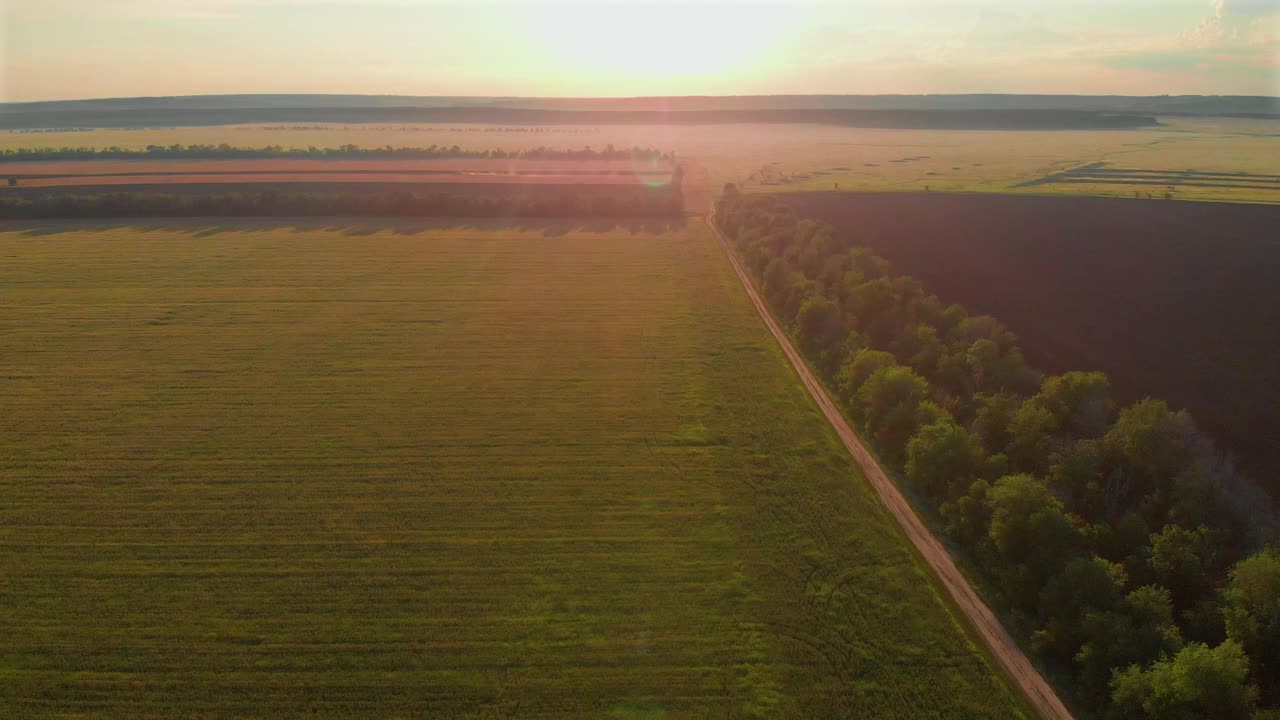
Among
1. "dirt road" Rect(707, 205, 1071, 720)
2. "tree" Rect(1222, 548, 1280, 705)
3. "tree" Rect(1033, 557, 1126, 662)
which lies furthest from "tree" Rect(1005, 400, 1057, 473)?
"tree" Rect(1222, 548, 1280, 705)

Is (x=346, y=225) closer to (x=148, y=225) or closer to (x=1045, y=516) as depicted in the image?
(x=148, y=225)

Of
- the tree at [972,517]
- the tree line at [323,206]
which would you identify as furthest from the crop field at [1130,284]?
the tree line at [323,206]

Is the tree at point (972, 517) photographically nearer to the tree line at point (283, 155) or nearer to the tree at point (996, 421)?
the tree at point (996, 421)

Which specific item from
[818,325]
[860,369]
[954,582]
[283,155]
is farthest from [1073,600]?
[283,155]

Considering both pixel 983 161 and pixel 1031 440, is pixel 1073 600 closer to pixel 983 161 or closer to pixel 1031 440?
pixel 1031 440

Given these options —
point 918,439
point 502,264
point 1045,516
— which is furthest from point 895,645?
point 502,264
